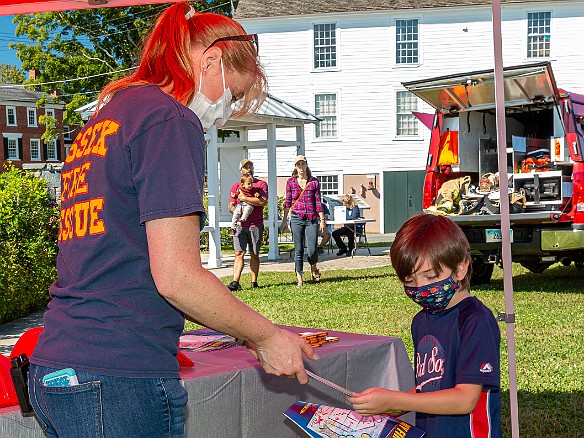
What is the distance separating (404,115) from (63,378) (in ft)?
98.9

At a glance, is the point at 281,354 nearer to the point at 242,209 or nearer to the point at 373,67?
the point at 242,209

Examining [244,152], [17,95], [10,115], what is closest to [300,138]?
[244,152]

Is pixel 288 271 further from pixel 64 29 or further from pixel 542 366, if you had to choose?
pixel 64 29

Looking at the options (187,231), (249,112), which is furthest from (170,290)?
(249,112)

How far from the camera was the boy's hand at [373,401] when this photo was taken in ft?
8.14

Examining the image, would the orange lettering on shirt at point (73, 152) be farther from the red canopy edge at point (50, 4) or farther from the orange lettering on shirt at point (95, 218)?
the red canopy edge at point (50, 4)

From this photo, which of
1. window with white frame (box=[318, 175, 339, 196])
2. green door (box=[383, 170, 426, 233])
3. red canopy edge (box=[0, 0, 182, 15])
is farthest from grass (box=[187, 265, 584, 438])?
window with white frame (box=[318, 175, 339, 196])

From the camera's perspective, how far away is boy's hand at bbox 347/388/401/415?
248cm

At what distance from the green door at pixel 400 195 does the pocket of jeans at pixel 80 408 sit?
29.2m

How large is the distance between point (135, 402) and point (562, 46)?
102 ft

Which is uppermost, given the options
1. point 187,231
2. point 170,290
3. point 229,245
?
point 187,231

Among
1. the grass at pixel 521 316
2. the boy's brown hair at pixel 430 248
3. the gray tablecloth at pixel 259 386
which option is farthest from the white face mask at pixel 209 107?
the grass at pixel 521 316

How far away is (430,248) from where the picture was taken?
2.69 m

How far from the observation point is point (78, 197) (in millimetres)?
1954
